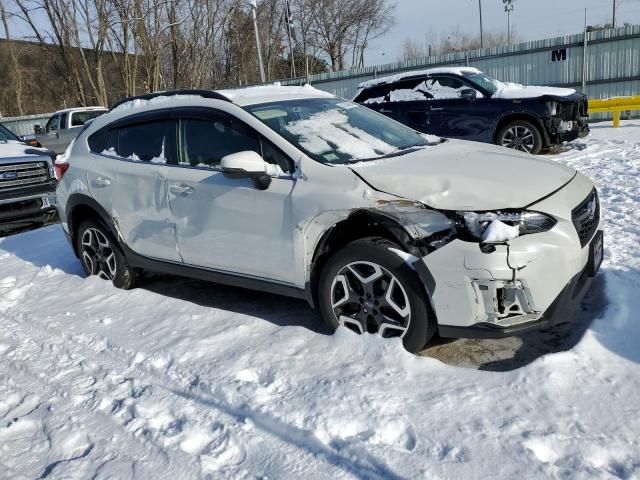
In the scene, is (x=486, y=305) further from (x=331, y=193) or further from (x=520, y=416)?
(x=331, y=193)

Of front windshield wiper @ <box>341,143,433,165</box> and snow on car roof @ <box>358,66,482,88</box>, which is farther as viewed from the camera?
snow on car roof @ <box>358,66,482,88</box>

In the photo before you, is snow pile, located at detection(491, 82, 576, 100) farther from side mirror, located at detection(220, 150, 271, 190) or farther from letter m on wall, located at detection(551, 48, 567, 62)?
side mirror, located at detection(220, 150, 271, 190)

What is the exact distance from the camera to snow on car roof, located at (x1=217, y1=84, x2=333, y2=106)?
4336mm

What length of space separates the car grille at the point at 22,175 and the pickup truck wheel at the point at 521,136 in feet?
24.8

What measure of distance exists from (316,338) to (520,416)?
4.78ft

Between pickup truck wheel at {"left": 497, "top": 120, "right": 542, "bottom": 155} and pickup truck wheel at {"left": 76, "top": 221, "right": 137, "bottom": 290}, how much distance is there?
7.15 meters

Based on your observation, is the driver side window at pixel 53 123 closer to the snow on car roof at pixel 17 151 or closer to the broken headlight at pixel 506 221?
the snow on car roof at pixel 17 151

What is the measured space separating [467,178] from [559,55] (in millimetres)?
15078

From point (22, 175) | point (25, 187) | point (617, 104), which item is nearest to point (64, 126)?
point (22, 175)

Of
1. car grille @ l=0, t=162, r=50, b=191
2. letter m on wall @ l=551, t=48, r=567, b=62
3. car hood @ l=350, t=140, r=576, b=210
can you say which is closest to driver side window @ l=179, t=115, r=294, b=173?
car hood @ l=350, t=140, r=576, b=210

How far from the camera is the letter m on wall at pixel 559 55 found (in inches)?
641

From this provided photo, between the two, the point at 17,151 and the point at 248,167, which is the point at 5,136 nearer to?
the point at 17,151

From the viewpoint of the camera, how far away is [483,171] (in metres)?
3.53

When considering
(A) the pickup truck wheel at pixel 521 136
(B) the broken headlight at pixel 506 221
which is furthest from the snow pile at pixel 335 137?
(A) the pickup truck wheel at pixel 521 136
